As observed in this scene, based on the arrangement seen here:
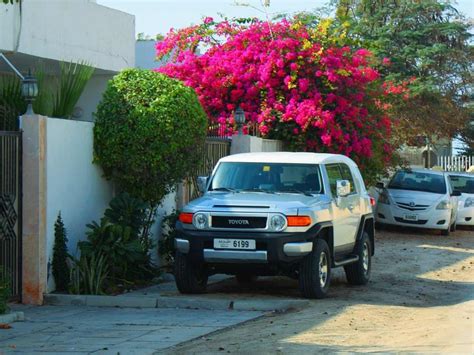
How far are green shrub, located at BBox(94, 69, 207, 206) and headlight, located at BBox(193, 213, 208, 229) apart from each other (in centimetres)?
184

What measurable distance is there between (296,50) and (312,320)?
10627 millimetres

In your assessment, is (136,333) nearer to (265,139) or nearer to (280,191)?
(280,191)

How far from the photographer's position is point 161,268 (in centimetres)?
1480

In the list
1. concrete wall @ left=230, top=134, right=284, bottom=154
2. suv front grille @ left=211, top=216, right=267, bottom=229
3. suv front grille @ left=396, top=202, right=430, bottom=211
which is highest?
concrete wall @ left=230, top=134, right=284, bottom=154

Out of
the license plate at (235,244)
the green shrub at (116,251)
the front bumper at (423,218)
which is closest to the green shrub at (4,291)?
the green shrub at (116,251)

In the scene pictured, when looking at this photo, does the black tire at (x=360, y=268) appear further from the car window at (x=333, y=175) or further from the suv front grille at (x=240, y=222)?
the suv front grille at (x=240, y=222)

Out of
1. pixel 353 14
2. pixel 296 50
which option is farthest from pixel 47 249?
pixel 353 14

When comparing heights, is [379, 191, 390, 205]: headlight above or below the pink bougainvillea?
below

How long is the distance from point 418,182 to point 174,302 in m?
13.8

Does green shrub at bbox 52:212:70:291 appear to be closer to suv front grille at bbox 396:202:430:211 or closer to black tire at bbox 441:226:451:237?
suv front grille at bbox 396:202:430:211

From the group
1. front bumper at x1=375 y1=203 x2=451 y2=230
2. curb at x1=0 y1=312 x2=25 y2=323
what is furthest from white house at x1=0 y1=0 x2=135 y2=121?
front bumper at x1=375 y1=203 x2=451 y2=230

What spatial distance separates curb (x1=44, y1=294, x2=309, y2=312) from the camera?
11.5 meters

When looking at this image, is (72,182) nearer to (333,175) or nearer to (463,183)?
(333,175)

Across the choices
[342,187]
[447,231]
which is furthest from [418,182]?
[342,187]
